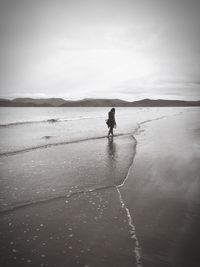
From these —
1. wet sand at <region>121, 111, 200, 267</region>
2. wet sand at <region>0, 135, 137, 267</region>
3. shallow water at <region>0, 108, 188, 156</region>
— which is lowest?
shallow water at <region>0, 108, 188, 156</region>

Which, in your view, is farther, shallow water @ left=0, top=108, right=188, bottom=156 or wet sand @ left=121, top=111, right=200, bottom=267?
shallow water @ left=0, top=108, right=188, bottom=156

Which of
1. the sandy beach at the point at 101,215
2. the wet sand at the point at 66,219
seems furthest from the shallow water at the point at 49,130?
the sandy beach at the point at 101,215

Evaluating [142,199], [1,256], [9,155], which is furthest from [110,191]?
[9,155]

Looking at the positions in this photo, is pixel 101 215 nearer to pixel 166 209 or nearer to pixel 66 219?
pixel 66 219

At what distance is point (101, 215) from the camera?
518 centimetres

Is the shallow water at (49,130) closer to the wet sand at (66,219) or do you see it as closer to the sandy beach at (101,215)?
the wet sand at (66,219)

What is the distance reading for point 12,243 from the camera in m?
4.16

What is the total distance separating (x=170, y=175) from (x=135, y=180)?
151 cm

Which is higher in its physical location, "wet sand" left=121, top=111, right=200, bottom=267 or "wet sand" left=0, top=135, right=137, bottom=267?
"wet sand" left=121, top=111, right=200, bottom=267

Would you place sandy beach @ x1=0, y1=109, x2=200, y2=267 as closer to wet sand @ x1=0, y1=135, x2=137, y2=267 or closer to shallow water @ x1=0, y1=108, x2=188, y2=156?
wet sand @ x1=0, y1=135, x2=137, y2=267

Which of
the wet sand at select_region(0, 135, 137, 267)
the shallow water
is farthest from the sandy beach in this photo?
the shallow water

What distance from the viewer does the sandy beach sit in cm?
379

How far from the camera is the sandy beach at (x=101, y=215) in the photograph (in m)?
3.79

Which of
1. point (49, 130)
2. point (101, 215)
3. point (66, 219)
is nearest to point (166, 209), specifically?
point (101, 215)
